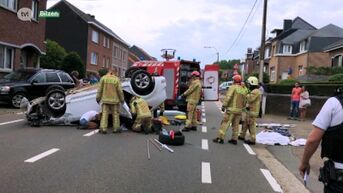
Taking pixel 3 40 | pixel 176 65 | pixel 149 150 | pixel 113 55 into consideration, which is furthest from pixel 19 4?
pixel 113 55

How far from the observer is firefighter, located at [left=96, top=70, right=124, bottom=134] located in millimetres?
12430

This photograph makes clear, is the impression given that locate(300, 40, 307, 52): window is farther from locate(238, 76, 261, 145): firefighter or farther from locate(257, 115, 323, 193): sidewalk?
locate(257, 115, 323, 193): sidewalk

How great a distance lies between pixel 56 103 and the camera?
13.6 metres

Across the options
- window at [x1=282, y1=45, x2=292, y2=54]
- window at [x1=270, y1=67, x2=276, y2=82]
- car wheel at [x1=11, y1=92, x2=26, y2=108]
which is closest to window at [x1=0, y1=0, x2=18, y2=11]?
car wheel at [x1=11, y1=92, x2=26, y2=108]

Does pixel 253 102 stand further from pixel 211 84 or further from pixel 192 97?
pixel 211 84

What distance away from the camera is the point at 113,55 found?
6506cm

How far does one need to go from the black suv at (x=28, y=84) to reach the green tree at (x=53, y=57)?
2353cm

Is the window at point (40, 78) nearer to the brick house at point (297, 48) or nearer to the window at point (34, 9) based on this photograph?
the window at point (34, 9)

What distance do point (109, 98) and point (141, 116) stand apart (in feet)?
3.41

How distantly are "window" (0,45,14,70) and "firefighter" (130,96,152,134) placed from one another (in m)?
14.5

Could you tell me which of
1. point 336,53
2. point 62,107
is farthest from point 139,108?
point 336,53

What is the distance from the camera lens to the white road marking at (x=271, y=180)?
7.25 meters

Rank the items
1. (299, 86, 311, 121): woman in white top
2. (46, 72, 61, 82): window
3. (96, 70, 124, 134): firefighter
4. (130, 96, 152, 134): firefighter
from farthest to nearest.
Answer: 1. (299, 86, 311, 121): woman in white top
2. (46, 72, 61, 82): window
3. (130, 96, 152, 134): firefighter
4. (96, 70, 124, 134): firefighter

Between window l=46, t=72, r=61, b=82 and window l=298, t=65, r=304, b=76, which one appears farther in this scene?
window l=298, t=65, r=304, b=76
